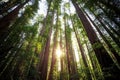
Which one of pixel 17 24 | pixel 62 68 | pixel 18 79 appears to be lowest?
pixel 62 68

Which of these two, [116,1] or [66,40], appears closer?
[116,1]

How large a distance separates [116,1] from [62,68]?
1840cm

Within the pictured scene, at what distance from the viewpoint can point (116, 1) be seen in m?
5.71

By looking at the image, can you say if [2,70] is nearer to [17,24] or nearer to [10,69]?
[10,69]

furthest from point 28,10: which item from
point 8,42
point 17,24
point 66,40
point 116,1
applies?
point 116,1

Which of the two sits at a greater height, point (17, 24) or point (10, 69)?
point (17, 24)

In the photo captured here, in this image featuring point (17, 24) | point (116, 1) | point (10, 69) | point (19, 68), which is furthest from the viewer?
point (19, 68)

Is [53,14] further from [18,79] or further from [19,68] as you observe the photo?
[18,79]

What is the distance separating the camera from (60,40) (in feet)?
82.6

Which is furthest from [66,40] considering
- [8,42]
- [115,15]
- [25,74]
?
[115,15]

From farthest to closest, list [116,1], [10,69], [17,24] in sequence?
[10,69]
[17,24]
[116,1]

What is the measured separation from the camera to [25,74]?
653 inches

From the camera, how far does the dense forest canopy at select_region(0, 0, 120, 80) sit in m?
7.25

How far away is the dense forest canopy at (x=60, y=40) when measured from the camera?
7.25 meters
